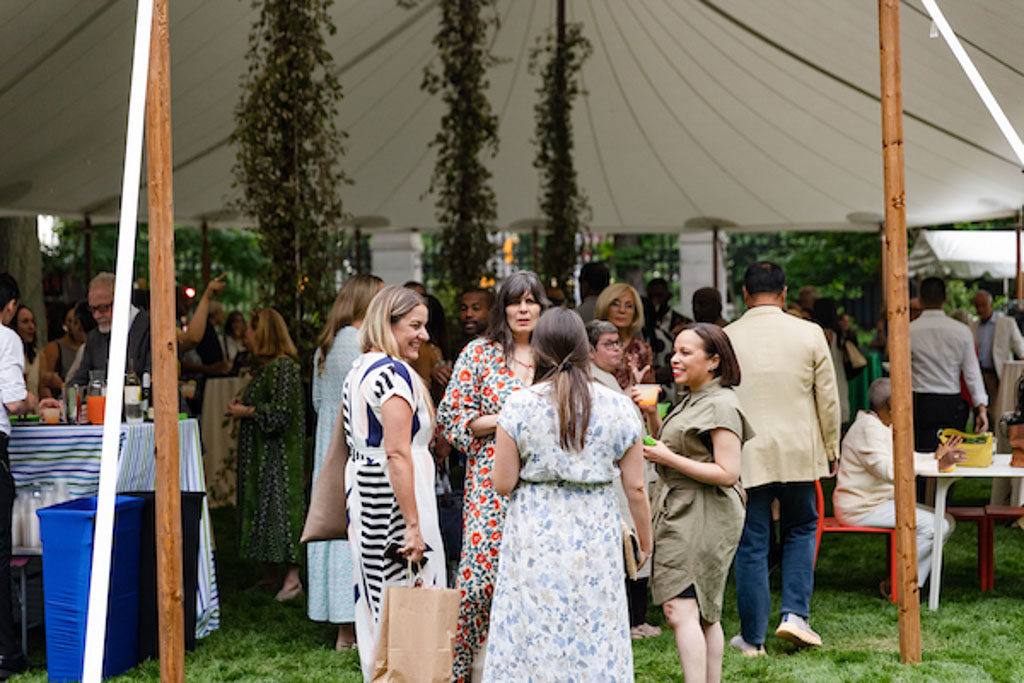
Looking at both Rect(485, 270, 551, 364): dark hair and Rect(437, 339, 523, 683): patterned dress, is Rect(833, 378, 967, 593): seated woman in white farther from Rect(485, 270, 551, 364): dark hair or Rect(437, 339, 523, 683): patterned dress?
Rect(437, 339, 523, 683): patterned dress

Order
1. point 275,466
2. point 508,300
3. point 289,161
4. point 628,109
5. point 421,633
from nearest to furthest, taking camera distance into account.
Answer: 1. point 421,633
2. point 508,300
3. point 275,466
4. point 289,161
5. point 628,109

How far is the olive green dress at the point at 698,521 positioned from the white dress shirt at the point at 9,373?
2490 millimetres

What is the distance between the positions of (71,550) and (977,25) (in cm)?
482

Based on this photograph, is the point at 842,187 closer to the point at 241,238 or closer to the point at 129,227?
the point at 129,227

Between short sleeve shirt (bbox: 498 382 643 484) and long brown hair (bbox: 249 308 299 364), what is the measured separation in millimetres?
2765

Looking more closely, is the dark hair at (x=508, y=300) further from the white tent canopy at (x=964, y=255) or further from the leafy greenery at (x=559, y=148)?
the white tent canopy at (x=964, y=255)

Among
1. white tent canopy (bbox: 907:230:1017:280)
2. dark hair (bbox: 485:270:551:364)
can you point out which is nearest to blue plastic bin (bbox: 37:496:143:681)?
Answer: dark hair (bbox: 485:270:551:364)

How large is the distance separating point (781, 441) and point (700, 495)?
89cm

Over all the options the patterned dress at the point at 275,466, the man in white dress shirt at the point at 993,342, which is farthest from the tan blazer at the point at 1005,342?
the patterned dress at the point at 275,466

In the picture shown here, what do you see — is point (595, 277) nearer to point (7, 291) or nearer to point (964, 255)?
point (7, 291)

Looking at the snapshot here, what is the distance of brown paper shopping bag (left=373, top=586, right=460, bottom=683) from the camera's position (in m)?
3.48

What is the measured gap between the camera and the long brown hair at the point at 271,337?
5.68 m

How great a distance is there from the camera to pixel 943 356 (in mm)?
7051

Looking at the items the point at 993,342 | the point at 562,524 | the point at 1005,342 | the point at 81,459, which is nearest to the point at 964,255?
the point at 993,342
